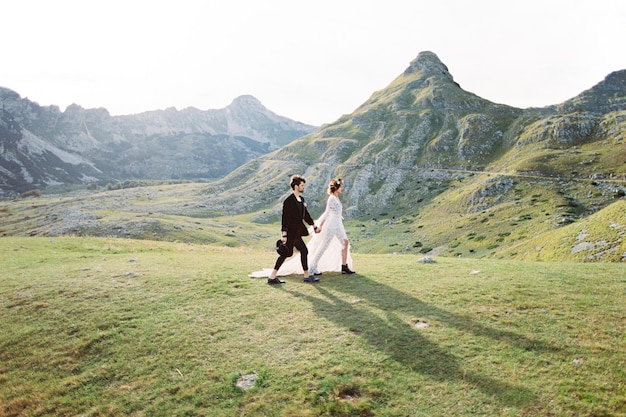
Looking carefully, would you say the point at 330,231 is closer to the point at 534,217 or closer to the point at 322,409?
the point at 322,409

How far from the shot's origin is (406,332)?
11734 millimetres

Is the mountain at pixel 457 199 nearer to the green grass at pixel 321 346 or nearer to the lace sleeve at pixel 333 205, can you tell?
the green grass at pixel 321 346

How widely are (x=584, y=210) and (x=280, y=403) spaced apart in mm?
89314

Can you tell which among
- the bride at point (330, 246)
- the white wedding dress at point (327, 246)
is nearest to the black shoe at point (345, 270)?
the bride at point (330, 246)

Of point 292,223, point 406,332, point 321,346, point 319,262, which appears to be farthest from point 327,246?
point 321,346

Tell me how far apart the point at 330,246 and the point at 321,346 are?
932cm

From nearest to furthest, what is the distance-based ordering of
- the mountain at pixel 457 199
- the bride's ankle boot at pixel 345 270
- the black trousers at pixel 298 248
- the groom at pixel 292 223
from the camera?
the groom at pixel 292 223
the black trousers at pixel 298 248
the bride's ankle boot at pixel 345 270
the mountain at pixel 457 199

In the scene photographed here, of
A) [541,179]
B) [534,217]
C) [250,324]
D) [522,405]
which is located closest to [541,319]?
[522,405]

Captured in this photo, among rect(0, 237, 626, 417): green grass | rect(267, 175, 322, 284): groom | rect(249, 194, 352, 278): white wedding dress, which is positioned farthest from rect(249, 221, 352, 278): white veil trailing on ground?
rect(0, 237, 626, 417): green grass

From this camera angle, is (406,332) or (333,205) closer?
(406,332)

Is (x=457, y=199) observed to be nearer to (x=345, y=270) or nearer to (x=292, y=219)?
(x=345, y=270)

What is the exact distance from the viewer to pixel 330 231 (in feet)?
61.3

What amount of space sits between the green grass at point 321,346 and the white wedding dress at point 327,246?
1757 millimetres

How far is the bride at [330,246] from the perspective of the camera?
18688mm
